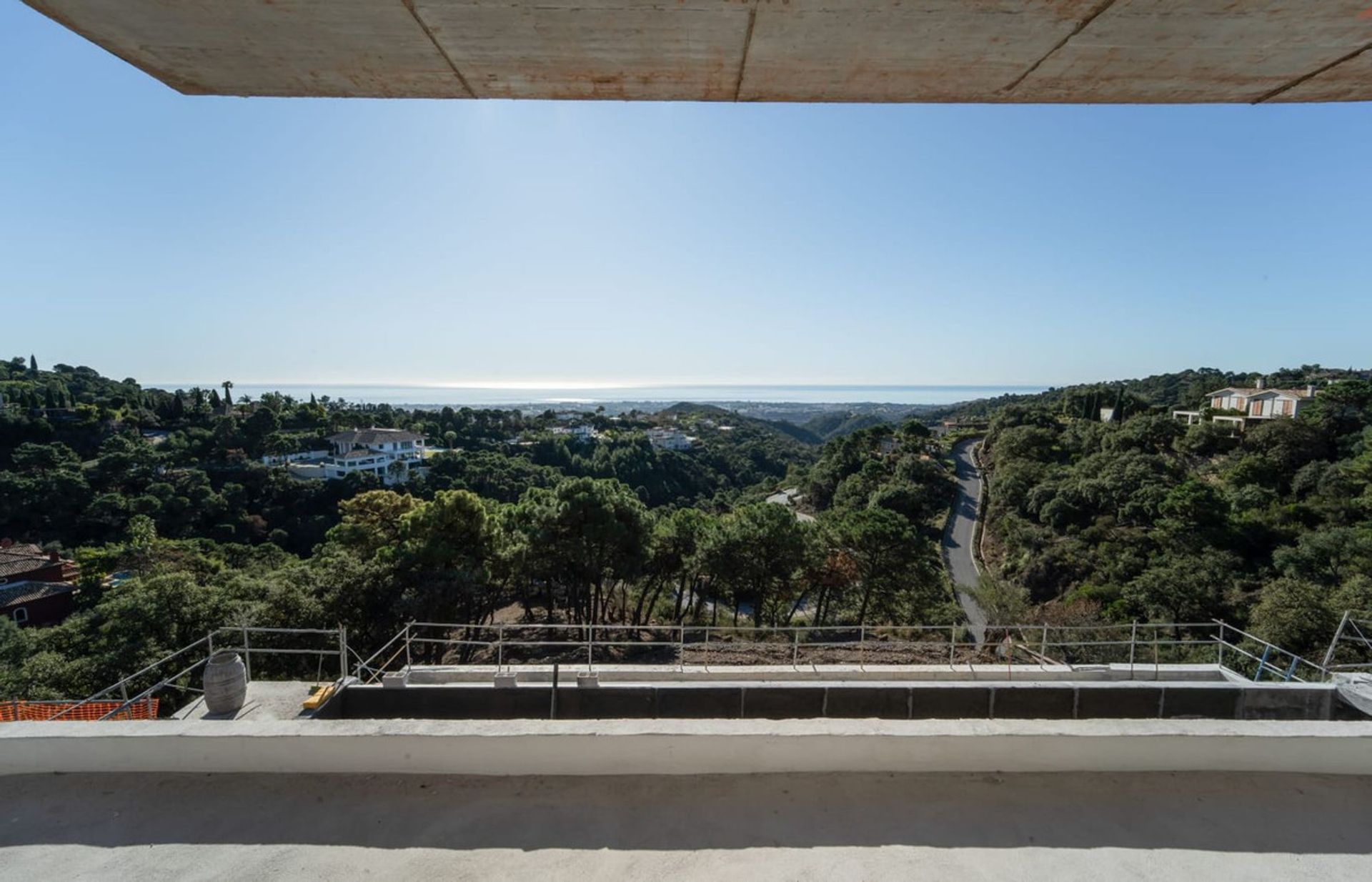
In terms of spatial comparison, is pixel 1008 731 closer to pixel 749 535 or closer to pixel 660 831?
pixel 660 831

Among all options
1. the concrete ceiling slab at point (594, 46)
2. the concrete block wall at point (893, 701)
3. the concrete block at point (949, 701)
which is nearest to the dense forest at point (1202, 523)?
the concrete block wall at point (893, 701)

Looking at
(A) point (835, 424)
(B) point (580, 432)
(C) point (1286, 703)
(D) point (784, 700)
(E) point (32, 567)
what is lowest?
(E) point (32, 567)

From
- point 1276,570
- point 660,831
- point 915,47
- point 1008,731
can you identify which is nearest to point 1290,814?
point 1008,731

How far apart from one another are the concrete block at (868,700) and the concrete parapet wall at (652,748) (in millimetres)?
3022

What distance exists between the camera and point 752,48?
2189mm

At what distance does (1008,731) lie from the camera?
92.0 inches

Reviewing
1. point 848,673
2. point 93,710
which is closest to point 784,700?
point 848,673

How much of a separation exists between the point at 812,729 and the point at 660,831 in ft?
2.33

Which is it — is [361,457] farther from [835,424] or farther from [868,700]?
[835,424]

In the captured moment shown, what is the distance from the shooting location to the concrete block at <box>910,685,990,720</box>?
201 inches

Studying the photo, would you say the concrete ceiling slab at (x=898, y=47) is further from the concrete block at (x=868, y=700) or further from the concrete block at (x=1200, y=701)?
the concrete block at (x=1200, y=701)

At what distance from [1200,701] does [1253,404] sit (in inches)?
2141

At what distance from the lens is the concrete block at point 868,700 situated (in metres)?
5.28

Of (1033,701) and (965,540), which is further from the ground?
(1033,701)
